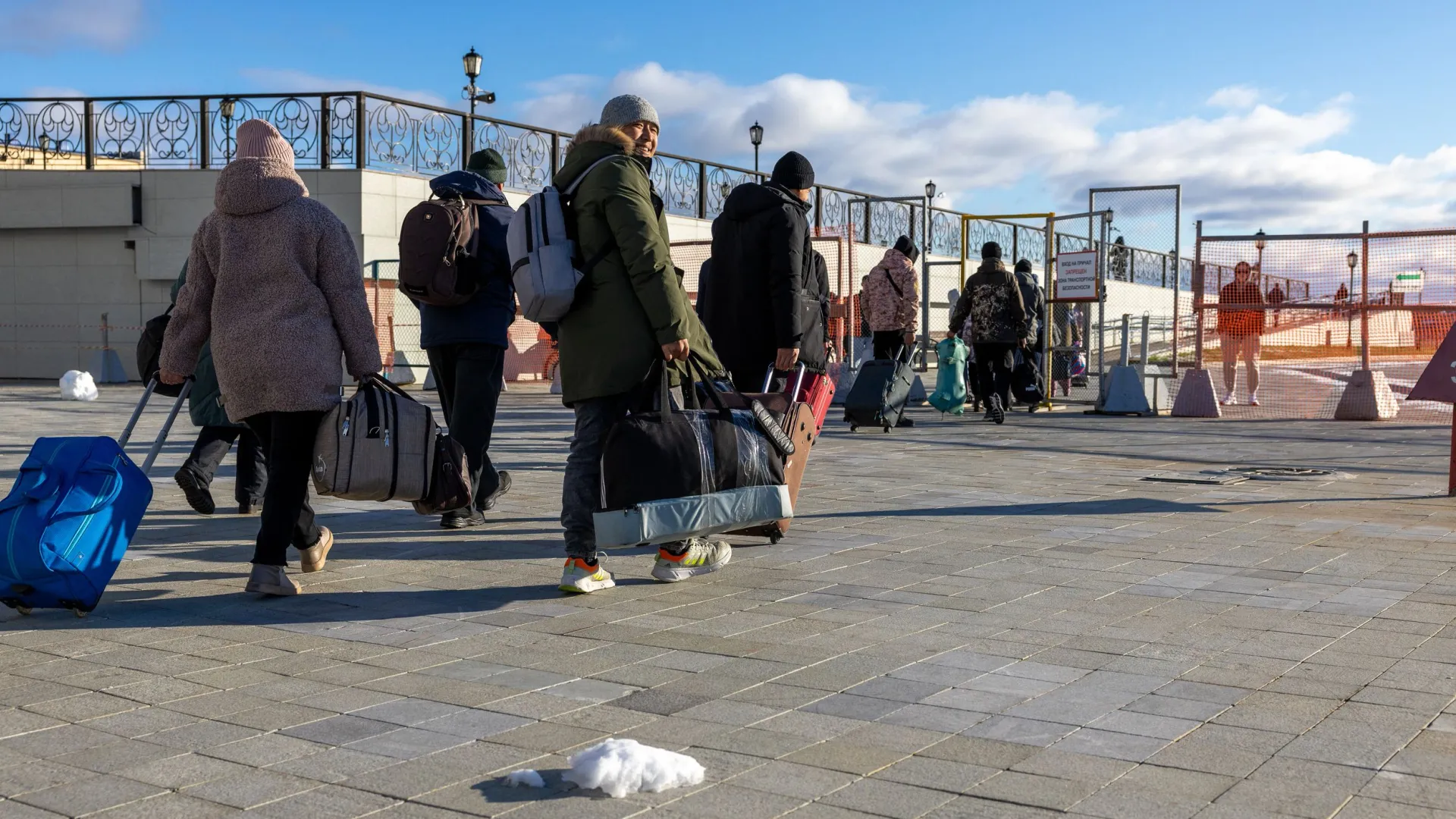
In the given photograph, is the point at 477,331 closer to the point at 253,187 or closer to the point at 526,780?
the point at 253,187

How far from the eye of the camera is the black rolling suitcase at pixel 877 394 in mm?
10570

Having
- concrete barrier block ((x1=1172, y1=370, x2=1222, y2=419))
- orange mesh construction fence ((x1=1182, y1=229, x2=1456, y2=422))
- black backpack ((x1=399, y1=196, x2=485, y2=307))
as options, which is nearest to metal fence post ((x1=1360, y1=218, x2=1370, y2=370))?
orange mesh construction fence ((x1=1182, y1=229, x2=1456, y2=422))

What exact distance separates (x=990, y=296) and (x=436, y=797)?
40.7 ft

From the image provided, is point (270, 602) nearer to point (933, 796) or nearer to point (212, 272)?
point (212, 272)

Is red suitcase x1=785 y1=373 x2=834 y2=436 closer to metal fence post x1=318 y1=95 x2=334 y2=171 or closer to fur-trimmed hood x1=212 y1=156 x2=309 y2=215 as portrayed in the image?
fur-trimmed hood x1=212 y1=156 x2=309 y2=215

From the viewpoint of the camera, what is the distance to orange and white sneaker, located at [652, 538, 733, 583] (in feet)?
18.4

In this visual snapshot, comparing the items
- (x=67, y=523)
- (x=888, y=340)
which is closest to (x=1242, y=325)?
(x=888, y=340)

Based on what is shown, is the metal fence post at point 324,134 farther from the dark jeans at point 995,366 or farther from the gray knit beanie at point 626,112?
the gray knit beanie at point 626,112

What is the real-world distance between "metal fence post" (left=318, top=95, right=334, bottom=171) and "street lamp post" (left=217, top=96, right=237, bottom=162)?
1500mm

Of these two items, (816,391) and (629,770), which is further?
(816,391)

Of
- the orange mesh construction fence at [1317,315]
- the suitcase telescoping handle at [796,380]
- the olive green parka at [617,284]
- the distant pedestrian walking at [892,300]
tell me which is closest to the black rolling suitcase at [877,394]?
the distant pedestrian walking at [892,300]

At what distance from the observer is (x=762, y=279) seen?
→ 705 centimetres

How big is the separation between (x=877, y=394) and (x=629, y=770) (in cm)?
771

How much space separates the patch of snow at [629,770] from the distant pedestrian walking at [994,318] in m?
12.0
